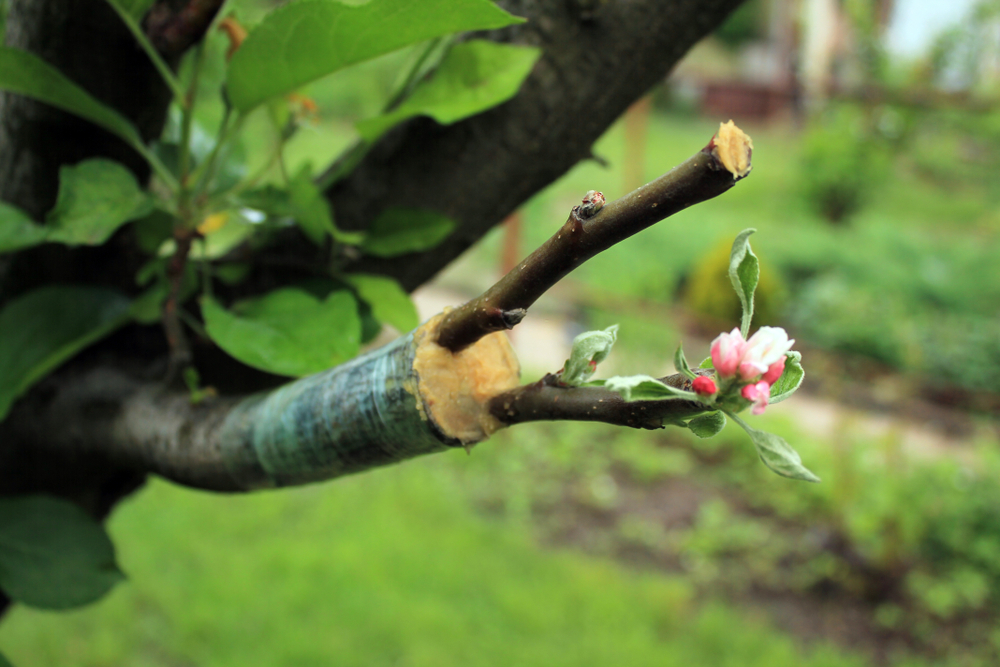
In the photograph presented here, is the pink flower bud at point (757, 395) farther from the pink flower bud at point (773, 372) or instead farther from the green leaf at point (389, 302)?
the green leaf at point (389, 302)

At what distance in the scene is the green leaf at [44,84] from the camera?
2.22 feet

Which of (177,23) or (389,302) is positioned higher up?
(177,23)

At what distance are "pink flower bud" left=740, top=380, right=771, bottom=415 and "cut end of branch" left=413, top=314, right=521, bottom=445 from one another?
0.18 metres

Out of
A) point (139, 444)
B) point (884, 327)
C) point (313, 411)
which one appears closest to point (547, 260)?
point (313, 411)

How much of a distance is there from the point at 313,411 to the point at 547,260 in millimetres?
280

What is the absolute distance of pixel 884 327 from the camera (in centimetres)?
566

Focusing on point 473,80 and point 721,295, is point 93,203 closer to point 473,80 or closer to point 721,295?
point 473,80

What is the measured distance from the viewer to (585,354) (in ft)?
1.63

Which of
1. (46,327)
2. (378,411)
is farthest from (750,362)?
(46,327)

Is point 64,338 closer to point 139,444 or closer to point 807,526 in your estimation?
point 139,444

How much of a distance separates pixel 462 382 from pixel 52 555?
0.57m

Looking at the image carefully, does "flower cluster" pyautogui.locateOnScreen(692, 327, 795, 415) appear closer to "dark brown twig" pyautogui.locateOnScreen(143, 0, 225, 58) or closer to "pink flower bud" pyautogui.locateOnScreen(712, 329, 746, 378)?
"pink flower bud" pyautogui.locateOnScreen(712, 329, 746, 378)

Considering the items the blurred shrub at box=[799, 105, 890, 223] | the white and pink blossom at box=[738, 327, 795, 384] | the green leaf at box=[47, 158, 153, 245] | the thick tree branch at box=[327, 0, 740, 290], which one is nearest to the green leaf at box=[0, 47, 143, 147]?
the green leaf at box=[47, 158, 153, 245]

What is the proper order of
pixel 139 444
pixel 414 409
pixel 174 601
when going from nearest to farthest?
pixel 414 409
pixel 139 444
pixel 174 601
